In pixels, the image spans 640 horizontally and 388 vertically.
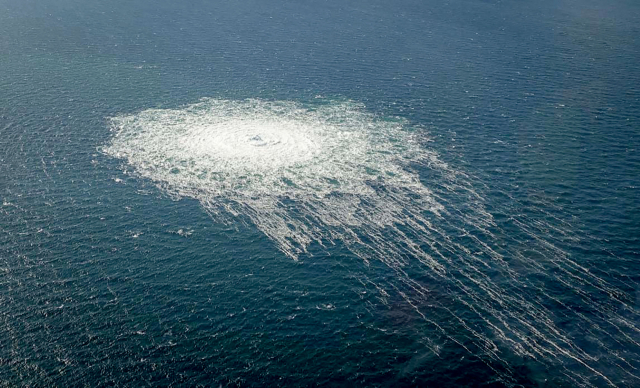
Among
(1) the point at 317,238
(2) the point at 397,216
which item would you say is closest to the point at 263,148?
(1) the point at 317,238

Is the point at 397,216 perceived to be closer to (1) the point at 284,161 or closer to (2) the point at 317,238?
(2) the point at 317,238

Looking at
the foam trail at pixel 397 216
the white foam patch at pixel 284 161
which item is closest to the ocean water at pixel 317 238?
the foam trail at pixel 397 216

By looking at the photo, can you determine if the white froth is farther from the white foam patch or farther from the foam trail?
the foam trail

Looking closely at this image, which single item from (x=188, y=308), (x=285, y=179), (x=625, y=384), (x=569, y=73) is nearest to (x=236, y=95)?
(x=285, y=179)

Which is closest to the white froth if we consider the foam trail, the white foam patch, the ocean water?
the white foam patch

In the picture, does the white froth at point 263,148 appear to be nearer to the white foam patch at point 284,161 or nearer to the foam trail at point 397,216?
the white foam patch at point 284,161
